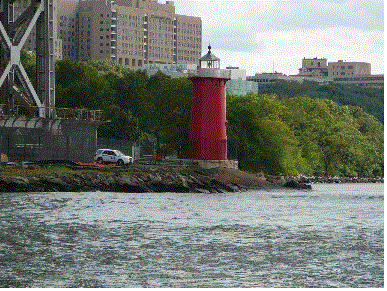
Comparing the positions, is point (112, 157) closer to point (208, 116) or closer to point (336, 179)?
point (208, 116)

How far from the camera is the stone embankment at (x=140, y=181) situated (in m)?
57.8

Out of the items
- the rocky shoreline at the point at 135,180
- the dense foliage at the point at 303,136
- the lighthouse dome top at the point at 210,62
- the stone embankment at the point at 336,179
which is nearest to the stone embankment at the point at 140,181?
the rocky shoreline at the point at 135,180

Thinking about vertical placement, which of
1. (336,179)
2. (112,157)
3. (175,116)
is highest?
(175,116)

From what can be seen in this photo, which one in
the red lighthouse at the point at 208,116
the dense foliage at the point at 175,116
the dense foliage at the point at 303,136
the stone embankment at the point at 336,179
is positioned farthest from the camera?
the stone embankment at the point at 336,179

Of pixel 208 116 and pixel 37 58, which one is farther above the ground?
pixel 37 58

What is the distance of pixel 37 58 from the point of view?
72.8 m

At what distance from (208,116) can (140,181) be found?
1179 centimetres

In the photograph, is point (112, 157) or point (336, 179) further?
point (336, 179)

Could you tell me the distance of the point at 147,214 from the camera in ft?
150

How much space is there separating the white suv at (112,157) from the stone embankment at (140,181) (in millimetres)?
5801

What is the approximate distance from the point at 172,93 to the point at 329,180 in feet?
104

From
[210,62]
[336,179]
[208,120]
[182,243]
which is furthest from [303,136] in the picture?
[182,243]

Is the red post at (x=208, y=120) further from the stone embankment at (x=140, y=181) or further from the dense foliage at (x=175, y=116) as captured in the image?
the dense foliage at (x=175, y=116)

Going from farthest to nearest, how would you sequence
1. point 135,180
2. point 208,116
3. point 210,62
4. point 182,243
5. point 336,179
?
point 336,179 < point 210,62 < point 208,116 < point 135,180 < point 182,243
